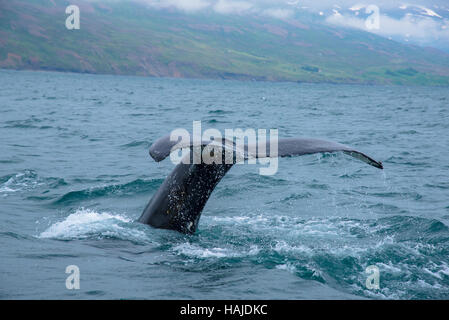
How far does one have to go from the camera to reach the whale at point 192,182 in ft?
15.8

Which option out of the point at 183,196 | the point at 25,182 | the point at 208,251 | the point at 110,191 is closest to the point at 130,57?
the point at 25,182

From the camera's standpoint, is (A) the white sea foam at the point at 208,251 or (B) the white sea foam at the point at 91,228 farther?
(B) the white sea foam at the point at 91,228

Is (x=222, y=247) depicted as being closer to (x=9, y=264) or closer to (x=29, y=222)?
(x=9, y=264)

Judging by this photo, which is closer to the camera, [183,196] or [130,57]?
[183,196]

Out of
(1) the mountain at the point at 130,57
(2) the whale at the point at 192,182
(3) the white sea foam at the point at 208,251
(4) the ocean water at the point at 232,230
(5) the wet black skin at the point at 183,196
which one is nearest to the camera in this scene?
(2) the whale at the point at 192,182

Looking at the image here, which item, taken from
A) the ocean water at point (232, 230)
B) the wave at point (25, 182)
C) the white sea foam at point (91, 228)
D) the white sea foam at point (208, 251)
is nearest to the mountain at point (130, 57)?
the ocean water at point (232, 230)

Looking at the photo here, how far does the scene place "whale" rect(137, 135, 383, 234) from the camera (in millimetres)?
4828

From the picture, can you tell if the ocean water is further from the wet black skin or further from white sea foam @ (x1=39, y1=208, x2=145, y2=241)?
the wet black skin

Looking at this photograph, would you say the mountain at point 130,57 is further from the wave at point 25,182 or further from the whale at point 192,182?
the whale at point 192,182

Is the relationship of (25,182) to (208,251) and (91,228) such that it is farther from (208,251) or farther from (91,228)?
(208,251)

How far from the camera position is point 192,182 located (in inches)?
221

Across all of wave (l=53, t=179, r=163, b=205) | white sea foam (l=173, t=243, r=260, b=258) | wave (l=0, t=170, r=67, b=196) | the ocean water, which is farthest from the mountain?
white sea foam (l=173, t=243, r=260, b=258)
